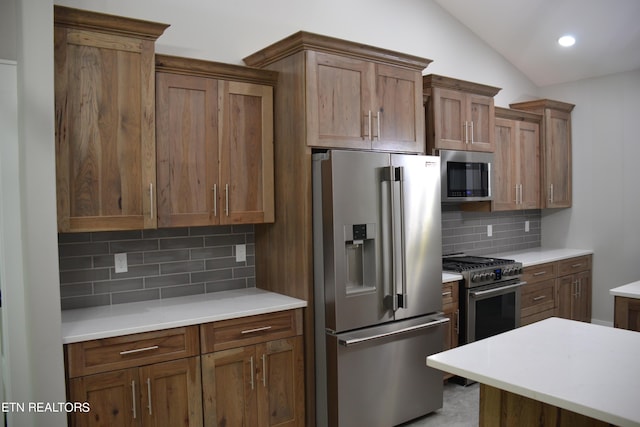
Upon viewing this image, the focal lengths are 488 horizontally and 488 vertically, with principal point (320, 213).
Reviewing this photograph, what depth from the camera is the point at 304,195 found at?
3.01 metres

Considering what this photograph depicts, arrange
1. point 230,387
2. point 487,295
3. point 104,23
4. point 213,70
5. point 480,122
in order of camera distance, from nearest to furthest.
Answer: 1. point 104,23
2. point 230,387
3. point 213,70
4. point 487,295
5. point 480,122

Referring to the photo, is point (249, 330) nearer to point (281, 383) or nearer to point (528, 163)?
point (281, 383)

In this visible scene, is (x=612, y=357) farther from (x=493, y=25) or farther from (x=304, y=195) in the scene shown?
(x=493, y=25)

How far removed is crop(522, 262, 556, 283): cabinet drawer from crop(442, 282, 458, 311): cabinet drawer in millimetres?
1069

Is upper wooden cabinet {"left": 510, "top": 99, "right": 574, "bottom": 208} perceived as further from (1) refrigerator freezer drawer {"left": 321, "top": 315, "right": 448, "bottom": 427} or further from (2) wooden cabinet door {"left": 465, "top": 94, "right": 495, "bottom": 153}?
(1) refrigerator freezer drawer {"left": 321, "top": 315, "right": 448, "bottom": 427}

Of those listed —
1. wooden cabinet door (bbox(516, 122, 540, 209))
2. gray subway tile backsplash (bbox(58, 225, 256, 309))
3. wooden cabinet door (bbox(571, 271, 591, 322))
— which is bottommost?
wooden cabinet door (bbox(571, 271, 591, 322))

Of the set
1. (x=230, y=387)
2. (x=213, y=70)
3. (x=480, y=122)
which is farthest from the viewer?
(x=480, y=122)

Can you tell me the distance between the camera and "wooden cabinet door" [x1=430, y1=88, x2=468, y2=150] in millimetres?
4070

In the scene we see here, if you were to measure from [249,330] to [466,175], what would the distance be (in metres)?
2.51

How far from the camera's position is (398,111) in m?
3.43

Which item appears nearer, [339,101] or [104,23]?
[104,23]

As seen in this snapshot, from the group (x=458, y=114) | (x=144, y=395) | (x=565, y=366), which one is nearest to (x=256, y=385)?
(x=144, y=395)

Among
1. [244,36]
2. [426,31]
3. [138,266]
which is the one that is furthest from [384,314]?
[426,31]

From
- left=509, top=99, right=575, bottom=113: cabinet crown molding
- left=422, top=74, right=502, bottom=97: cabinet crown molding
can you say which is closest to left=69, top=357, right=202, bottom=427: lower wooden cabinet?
left=422, top=74, right=502, bottom=97: cabinet crown molding
